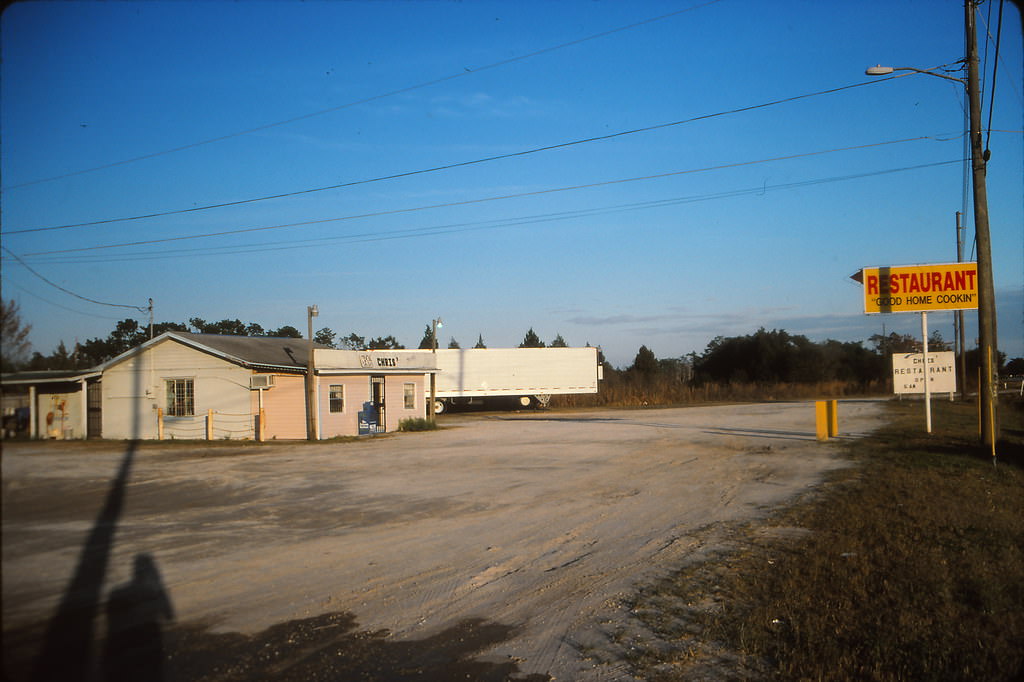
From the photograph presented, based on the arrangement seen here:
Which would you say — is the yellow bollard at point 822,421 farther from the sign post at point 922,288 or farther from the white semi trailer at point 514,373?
the white semi trailer at point 514,373

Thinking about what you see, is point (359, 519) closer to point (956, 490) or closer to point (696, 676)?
point (696, 676)

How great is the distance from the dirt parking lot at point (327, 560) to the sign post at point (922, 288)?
1032 cm

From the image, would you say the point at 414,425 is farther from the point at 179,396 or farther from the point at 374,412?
the point at 179,396

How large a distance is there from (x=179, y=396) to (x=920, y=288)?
79.9 feet

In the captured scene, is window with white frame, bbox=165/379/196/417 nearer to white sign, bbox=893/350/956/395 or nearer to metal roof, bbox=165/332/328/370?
metal roof, bbox=165/332/328/370

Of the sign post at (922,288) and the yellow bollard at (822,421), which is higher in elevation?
the sign post at (922,288)

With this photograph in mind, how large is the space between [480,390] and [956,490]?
4306 centimetres

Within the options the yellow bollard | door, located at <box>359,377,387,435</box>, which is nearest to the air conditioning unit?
door, located at <box>359,377,387,435</box>

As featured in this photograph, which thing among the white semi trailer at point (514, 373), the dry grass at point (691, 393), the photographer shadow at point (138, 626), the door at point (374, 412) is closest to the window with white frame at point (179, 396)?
the photographer shadow at point (138, 626)

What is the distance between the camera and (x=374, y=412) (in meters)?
32.6

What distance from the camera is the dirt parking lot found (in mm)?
2391

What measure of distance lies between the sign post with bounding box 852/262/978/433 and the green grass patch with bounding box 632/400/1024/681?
1319 centimetres

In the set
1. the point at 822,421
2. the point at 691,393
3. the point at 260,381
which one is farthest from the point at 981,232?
the point at 691,393

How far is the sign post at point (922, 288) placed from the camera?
75.3 feet
